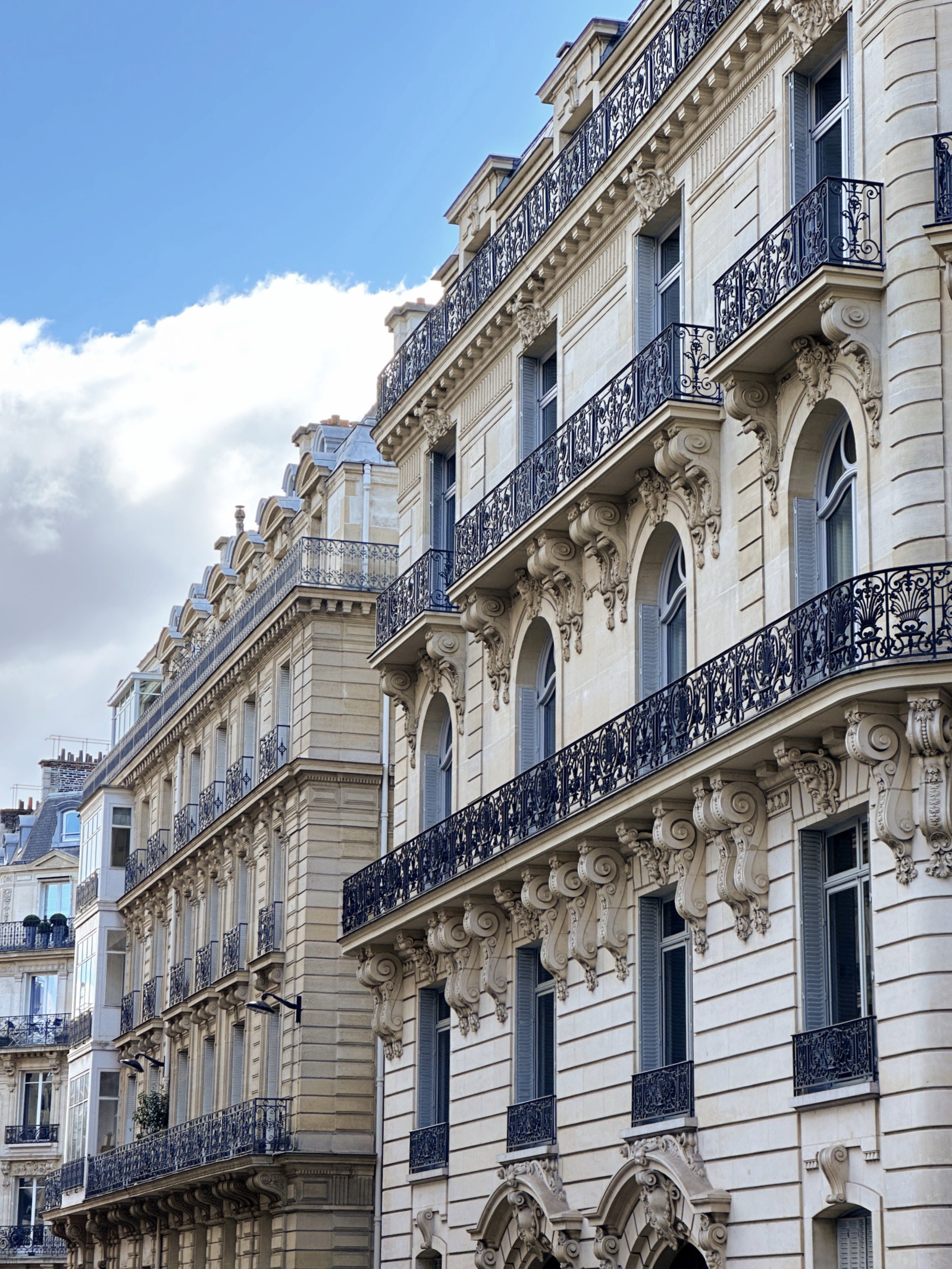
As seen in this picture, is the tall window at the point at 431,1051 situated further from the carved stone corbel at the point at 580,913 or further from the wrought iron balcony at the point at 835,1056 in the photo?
the wrought iron balcony at the point at 835,1056

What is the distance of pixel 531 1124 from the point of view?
2445cm

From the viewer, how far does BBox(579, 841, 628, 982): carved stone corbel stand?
22641 millimetres

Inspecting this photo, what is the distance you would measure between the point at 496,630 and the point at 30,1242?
4100 cm

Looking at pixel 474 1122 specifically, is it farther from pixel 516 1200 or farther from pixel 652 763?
pixel 652 763

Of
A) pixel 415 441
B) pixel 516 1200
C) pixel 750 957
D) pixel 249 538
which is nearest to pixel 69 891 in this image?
pixel 249 538

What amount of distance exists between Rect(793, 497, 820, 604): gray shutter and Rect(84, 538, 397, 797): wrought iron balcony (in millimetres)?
18110

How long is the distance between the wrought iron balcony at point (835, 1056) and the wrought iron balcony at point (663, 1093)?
2337 mm

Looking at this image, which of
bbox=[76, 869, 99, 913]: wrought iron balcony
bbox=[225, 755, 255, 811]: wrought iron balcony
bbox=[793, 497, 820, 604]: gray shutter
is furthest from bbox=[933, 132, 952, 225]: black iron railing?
bbox=[76, 869, 99, 913]: wrought iron balcony

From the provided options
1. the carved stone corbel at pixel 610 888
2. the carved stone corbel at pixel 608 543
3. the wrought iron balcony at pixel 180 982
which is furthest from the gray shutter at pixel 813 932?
the wrought iron balcony at pixel 180 982

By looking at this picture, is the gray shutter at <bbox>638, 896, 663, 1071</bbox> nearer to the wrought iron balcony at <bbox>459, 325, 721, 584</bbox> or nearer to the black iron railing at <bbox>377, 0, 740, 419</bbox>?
the wrought iron balcony at <bbox>459, 325, 721, 584</bbox>

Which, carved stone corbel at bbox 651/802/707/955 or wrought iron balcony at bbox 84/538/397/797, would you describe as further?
wrought iron balcony at bbox 84/538/397/797

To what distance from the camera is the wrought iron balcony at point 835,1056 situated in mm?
17438

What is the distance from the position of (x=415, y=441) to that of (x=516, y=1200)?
11.8 meters

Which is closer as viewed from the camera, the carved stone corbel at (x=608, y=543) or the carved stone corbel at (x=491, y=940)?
the carved stone corbel at (x=608, y=543)
